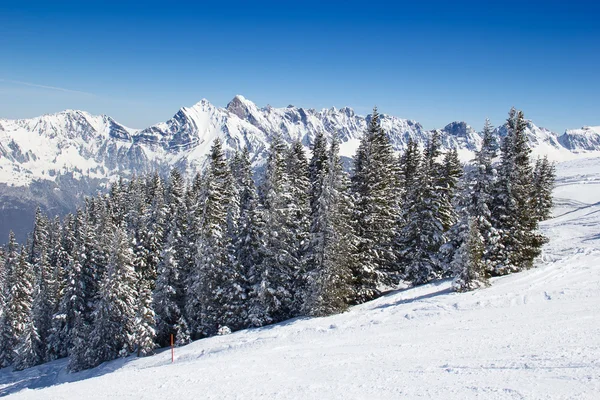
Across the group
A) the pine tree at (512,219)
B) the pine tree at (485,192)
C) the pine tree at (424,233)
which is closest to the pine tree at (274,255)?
the pine tree at (424,233)

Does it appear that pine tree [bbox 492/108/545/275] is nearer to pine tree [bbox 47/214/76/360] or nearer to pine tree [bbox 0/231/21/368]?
pine tree [bbox 47/214/76/360]

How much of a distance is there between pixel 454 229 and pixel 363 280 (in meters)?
7.35

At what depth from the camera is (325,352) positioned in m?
16.2

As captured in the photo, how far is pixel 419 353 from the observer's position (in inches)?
555

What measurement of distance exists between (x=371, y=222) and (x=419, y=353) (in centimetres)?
1530

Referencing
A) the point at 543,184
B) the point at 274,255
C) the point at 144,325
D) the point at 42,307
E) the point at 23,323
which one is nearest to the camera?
the point at 274,255

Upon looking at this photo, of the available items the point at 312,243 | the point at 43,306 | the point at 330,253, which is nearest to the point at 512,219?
the point at 330,253

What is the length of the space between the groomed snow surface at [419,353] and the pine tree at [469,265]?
1303 mm

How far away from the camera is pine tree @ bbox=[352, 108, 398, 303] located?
2869 cm

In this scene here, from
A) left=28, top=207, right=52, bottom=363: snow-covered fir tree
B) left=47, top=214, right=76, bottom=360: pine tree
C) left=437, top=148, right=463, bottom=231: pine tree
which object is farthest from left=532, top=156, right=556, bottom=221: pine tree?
left=28, top=207, right=52, bottom=363: snow-covered fir tree

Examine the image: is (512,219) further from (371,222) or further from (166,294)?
(166,294)

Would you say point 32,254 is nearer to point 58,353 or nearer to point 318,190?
point 58,353

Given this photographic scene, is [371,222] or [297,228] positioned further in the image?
[297,228]

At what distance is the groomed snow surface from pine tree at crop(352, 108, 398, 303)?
2872 millimetres
